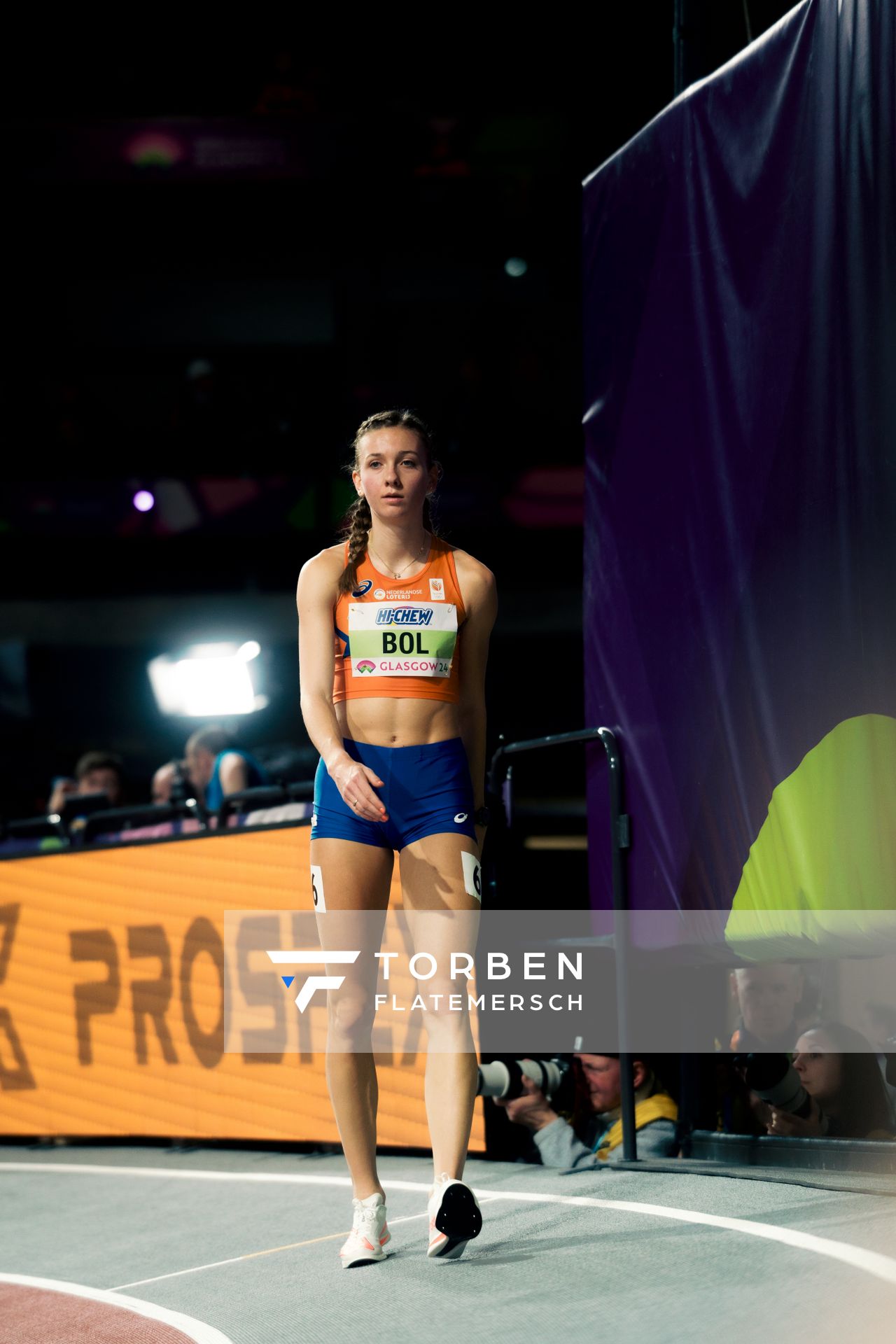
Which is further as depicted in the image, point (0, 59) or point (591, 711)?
point (0, 59)

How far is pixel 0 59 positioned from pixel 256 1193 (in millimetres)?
18080

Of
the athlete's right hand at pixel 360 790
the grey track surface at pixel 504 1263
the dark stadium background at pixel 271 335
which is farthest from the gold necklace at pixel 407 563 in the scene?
the dark stadium background at pixel 271 335

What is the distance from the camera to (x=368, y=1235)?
3.14 metres

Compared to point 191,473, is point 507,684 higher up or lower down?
lower down

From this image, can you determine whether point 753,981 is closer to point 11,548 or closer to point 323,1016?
point 323,1016

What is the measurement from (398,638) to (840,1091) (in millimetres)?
1961

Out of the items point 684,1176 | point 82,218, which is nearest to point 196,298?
point 82,218

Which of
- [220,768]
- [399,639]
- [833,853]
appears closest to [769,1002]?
[833,853]

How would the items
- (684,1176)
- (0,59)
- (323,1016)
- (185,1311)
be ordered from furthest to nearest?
(0,59), (323,1016), (684,1176), (185,1311)

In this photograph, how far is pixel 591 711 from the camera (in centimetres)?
444

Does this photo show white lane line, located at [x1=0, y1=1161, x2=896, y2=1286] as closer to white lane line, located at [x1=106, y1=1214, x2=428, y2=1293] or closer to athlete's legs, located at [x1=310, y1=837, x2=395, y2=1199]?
white lane line, located at [x1=106, y1=1214, x2=428, y2=1293]

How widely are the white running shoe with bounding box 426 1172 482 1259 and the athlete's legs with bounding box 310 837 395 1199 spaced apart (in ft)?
0.72

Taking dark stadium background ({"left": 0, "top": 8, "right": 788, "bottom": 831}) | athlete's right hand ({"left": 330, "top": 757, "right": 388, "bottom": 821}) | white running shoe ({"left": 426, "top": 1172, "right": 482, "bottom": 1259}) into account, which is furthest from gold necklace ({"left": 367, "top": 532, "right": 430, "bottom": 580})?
dark stadium background ({"left": 0, "top": 8, "right": 788, "bottom": 831})

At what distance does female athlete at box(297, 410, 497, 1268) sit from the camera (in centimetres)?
319
